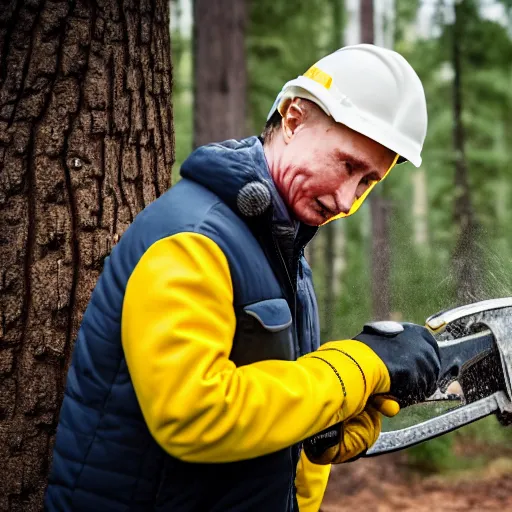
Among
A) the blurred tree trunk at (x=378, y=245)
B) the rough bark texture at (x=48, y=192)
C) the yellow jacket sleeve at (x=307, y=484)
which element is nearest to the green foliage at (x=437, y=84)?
the blurred tree trunk at (x=378, y=245)

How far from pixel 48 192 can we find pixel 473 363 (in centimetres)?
161

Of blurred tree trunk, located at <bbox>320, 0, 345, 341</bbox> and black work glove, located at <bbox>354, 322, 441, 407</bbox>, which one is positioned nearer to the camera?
black work glove, located at <bbox>354, 322, 441, 407</bbox>

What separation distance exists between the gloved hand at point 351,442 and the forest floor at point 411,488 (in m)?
3.27

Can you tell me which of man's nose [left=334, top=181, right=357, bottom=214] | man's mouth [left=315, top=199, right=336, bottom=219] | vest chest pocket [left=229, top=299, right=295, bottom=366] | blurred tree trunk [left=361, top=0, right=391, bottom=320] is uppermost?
man's nose [left=334, top=181, right=357, bottom=214]

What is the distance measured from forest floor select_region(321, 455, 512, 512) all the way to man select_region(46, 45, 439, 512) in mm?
3760

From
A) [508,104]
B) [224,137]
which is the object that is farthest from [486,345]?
[508,104]

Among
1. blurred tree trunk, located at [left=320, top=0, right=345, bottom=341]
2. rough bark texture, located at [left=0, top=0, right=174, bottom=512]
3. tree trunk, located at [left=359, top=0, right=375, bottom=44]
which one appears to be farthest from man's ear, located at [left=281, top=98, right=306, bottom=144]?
tree trunk, located at [left=359, top=0, right=375, bottom=44]

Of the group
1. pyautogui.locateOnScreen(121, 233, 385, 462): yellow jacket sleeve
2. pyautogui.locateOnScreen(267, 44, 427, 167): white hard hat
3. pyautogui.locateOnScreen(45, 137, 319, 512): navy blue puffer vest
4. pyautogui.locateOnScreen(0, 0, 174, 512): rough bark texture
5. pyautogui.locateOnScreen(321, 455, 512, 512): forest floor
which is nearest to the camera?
pyautogui.locateOnScreen(121, 233, 385, 462): yellow jacket sleeve

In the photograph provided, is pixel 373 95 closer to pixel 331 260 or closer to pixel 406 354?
pixel 406 354

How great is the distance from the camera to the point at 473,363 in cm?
219

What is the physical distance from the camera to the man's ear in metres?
1.88

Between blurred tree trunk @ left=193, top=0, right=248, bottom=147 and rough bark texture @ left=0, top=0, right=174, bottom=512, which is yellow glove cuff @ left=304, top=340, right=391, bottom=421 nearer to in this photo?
rough bark texture @ left=0, top=0, right=174, bottom=512

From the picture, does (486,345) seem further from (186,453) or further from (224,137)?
(224,137)

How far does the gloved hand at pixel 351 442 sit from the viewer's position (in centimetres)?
213
